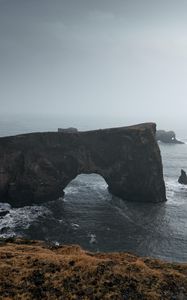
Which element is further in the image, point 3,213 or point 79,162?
point 79,162

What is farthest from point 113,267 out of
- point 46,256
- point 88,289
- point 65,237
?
point 65,237

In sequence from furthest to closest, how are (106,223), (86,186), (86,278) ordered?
(86,186)
(106,223)
(86,278)

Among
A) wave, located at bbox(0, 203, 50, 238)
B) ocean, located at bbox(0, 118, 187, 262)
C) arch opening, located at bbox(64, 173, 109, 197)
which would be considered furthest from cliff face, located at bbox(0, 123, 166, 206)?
arch opening, located at bbox(64, 173, 109, 197)

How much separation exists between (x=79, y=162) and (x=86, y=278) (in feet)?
245

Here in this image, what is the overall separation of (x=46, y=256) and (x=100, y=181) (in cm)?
9016

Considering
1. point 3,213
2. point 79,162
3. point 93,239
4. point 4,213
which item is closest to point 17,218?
point 4,213

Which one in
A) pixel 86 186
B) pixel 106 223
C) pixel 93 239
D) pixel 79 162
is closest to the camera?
pixel 93 239

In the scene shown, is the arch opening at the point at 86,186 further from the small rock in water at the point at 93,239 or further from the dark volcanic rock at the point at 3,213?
the small rock in water at the point at 93,239

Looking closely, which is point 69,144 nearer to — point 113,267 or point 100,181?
point 100,181

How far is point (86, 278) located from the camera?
33.1 m

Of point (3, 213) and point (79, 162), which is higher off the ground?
point (79, 162)

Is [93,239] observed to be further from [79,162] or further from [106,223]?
[79,162]

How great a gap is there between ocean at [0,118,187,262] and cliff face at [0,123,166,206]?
424cm

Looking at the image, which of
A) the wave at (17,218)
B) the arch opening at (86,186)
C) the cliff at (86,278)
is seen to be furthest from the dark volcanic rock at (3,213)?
the cliff at (86,278)
